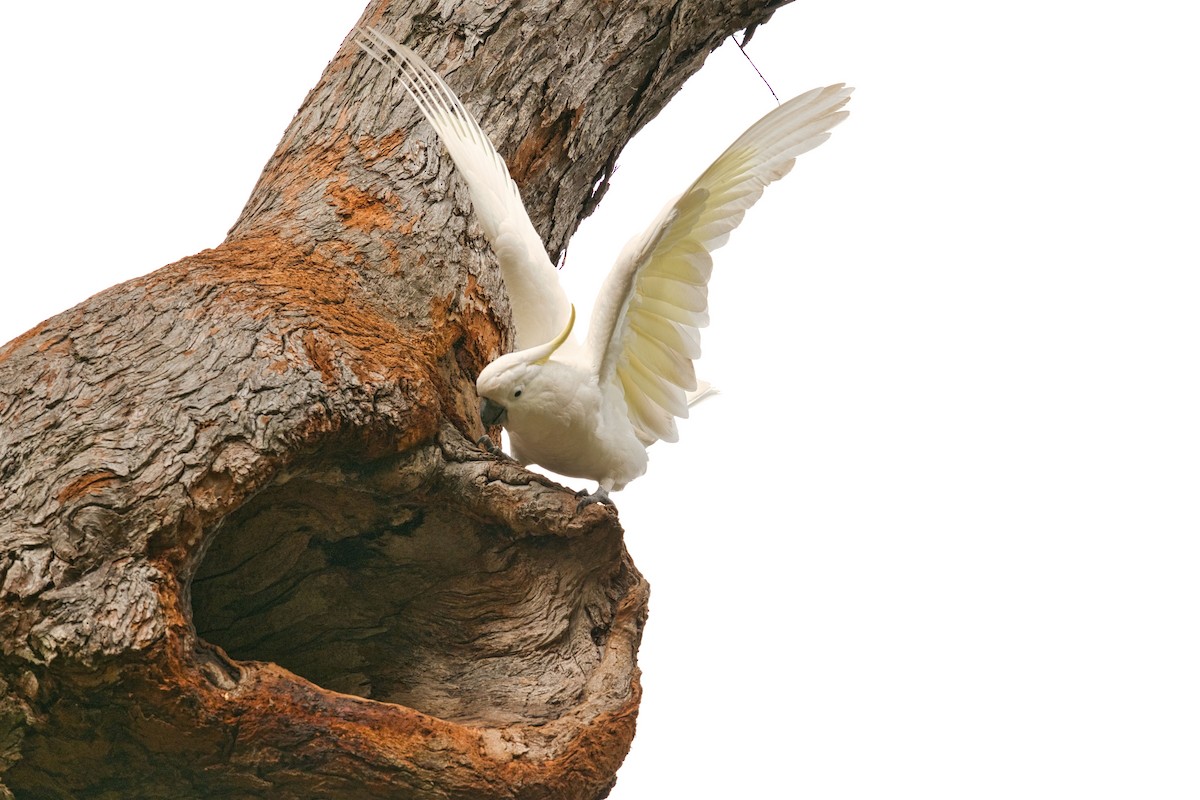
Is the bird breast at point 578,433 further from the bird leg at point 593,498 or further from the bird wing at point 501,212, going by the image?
the bird wing at point 501,212

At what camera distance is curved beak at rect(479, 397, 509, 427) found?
12.0ft

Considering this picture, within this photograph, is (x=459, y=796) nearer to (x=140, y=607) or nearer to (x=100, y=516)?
(x=140, y=607)

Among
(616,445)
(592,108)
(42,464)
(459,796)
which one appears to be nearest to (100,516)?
(42,464)

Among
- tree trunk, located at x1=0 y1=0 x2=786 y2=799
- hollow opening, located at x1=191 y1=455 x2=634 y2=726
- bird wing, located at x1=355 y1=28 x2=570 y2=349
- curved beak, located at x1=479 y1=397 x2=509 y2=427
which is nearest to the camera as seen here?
tree trunk, located at x1=0 y1=0 x2=786 y2=799

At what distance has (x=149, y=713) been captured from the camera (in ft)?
8.79

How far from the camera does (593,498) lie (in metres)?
3.46

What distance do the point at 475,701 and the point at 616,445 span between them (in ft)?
2.97

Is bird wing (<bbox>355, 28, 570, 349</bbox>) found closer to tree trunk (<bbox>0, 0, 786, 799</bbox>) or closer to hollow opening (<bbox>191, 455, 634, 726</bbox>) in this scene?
tree trunk (<bbox>0, 0, 786, 799</bbox>)

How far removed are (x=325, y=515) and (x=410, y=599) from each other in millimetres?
346

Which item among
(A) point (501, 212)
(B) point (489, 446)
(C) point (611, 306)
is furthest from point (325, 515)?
(A) point (501, 212)

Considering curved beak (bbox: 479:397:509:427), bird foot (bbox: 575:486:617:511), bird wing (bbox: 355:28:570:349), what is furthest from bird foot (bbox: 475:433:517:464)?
bird wing (bbox: 355:28:570:349)

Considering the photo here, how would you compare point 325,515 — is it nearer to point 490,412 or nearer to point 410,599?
point 410,599

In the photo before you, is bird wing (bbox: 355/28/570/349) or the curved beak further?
bird wing (bbox: 355/28/570/349)

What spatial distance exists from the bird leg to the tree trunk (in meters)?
0.03
